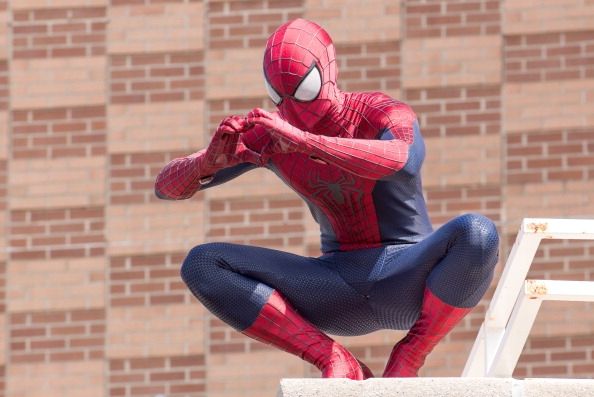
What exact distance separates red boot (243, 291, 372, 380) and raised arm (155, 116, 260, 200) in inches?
17.9

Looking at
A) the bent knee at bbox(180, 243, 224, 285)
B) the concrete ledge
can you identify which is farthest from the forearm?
the concrete ledge

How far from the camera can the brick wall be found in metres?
9.90

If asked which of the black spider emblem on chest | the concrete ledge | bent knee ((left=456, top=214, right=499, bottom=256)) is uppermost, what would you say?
the black spider emblem on chest

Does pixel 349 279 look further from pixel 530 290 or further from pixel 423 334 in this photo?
pixel 530 290

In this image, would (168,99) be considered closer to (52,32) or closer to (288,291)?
(52,32)

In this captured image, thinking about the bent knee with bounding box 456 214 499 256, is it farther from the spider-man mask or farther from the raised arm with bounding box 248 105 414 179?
the spider-man mask

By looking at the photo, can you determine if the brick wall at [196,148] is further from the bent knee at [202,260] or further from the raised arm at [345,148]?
the raised arm at [345,148]

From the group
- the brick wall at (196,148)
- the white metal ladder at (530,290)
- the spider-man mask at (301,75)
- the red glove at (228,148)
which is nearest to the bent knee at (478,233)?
the white metal ladder at (530,290)

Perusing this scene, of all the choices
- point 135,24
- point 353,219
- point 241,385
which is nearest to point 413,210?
point 353,219

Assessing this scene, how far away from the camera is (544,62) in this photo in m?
10.1

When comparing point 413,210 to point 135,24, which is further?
point 135,24

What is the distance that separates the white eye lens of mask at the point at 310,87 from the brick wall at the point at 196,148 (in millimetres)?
4148

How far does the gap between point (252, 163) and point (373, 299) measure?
23.3 inches

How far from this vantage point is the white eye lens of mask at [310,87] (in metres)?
5.72
